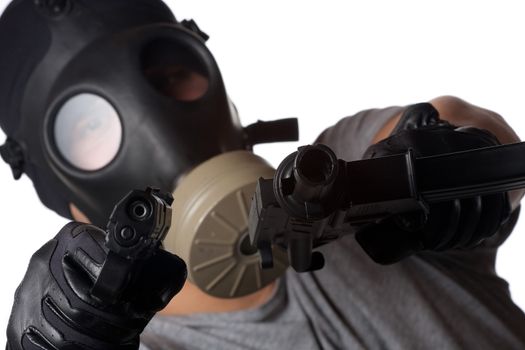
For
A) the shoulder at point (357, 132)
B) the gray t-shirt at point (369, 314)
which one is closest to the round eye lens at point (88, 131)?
the gray t-shirt at point (369, 314)

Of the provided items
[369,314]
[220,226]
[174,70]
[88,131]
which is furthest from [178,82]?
[369,314]

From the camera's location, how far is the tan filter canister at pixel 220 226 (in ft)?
2.78

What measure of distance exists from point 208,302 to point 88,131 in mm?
294

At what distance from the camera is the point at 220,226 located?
Answer: 852 millimetres

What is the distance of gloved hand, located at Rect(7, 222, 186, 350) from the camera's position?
57 cm

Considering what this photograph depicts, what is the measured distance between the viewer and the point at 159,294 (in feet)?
1.89

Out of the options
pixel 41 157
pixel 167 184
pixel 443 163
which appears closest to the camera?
pixel 443 163

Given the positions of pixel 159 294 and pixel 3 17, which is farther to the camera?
pixel 3 17

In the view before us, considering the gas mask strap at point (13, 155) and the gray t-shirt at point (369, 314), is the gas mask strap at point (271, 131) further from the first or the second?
the gas mask strap at point (13, 155)

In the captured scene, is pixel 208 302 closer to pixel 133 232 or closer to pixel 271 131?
pixel 271 131

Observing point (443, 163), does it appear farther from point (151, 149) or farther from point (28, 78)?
point (28, 78)

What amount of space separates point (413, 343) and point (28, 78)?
660mm

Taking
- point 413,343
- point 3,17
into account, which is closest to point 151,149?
point 3,17

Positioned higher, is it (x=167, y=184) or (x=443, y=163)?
(x=443, y=163)
